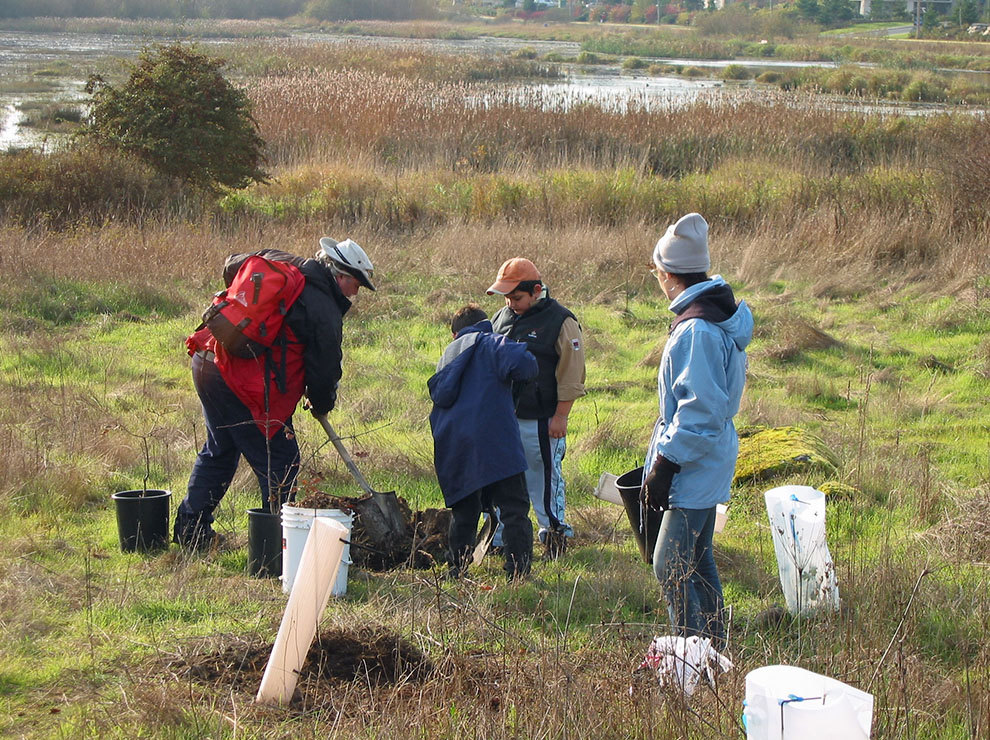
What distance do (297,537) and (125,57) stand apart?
39188 mm

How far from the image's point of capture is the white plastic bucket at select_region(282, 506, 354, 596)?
465 centimetres

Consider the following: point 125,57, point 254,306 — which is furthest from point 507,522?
point 125,57

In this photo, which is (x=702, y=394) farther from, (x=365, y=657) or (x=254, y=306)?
(x=254, y=306)

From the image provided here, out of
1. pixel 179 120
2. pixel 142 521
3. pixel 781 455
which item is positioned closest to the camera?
pixel 142 521

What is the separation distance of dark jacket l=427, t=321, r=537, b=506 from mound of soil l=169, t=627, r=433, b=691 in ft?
3.74

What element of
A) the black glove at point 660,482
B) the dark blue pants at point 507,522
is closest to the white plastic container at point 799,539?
the black glove at point 660,482

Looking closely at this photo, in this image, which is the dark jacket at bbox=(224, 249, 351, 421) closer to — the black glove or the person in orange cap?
the person in orange cap

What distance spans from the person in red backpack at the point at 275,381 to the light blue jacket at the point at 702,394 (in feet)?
6.06

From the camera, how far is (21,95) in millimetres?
31812

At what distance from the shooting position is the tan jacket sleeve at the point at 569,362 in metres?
5.43

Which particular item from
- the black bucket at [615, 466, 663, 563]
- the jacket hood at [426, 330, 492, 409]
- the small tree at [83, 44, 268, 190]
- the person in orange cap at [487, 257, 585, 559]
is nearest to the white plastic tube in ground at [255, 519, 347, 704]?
the black bucket at [615, 466, 663, 563]

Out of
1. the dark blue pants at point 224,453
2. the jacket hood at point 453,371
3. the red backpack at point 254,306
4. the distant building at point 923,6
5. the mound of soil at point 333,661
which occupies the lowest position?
the mound of soil at point 333,661

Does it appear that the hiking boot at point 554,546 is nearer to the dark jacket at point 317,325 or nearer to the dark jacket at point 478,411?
the dark jacket at point 478,411

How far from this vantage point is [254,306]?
189 inches
